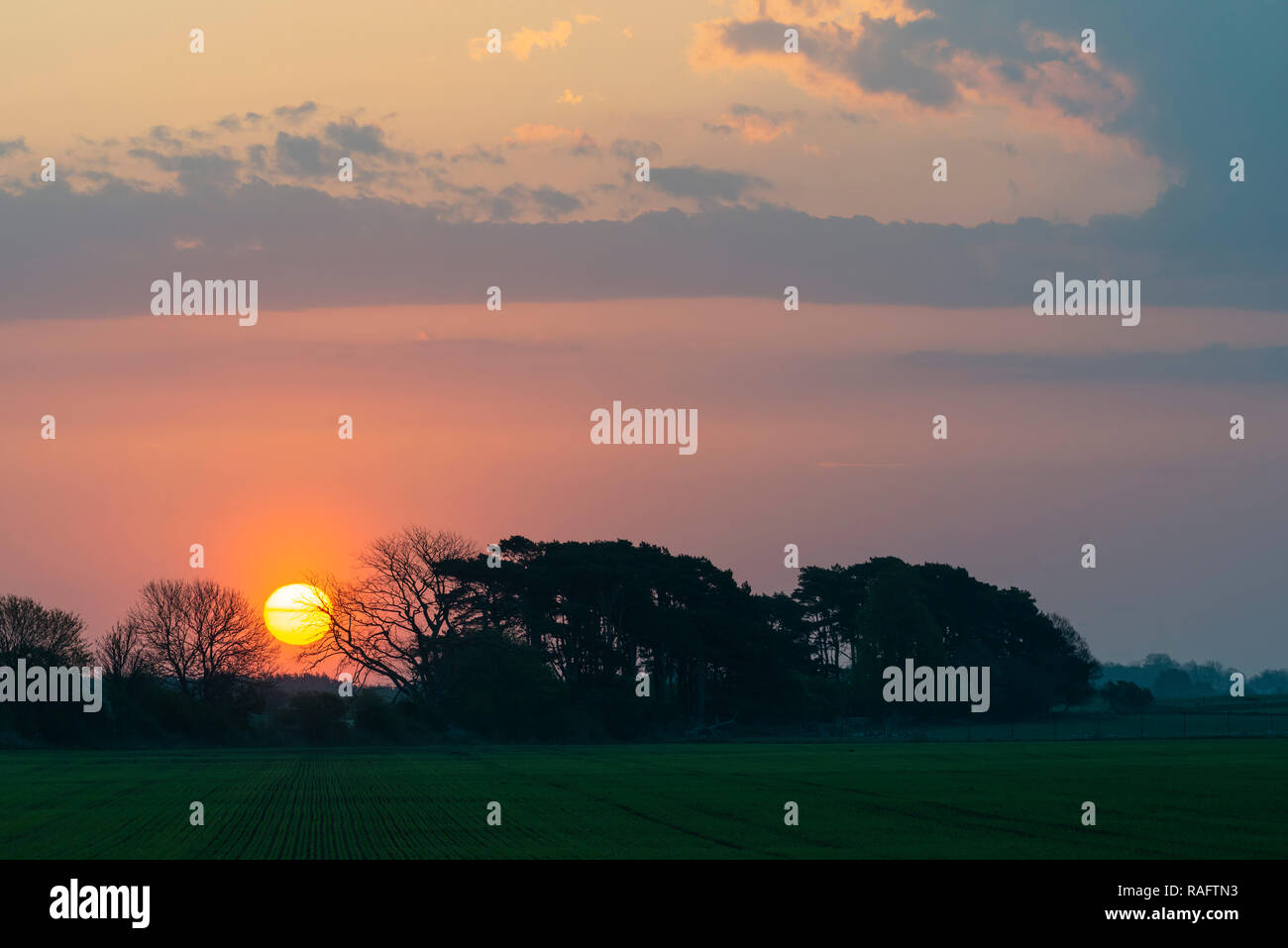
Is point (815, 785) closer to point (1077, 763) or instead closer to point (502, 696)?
point (1077, 763)

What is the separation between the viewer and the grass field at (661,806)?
31.1 metres

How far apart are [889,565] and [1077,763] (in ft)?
249

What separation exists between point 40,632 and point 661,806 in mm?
77497

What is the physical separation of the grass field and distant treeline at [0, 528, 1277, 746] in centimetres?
2969

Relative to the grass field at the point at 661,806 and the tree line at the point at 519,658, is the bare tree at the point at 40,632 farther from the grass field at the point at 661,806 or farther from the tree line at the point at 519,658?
the grass field at the point at 661,806

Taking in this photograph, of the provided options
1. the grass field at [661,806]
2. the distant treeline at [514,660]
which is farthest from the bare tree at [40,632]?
the grass field at [661,806]

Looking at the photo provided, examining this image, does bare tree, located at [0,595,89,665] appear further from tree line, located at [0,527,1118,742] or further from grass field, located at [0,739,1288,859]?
grass field, located at [0,739,1288,859]

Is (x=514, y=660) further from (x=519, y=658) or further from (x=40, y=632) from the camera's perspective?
(x=40, y=632)

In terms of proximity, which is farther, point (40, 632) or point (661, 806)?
point (40, 632)

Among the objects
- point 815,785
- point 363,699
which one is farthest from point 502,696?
point 815,785

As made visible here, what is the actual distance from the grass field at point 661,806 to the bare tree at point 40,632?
3181 centimetres

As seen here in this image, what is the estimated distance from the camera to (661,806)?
41.8m

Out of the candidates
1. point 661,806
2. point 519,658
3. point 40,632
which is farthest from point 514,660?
point 661,806
